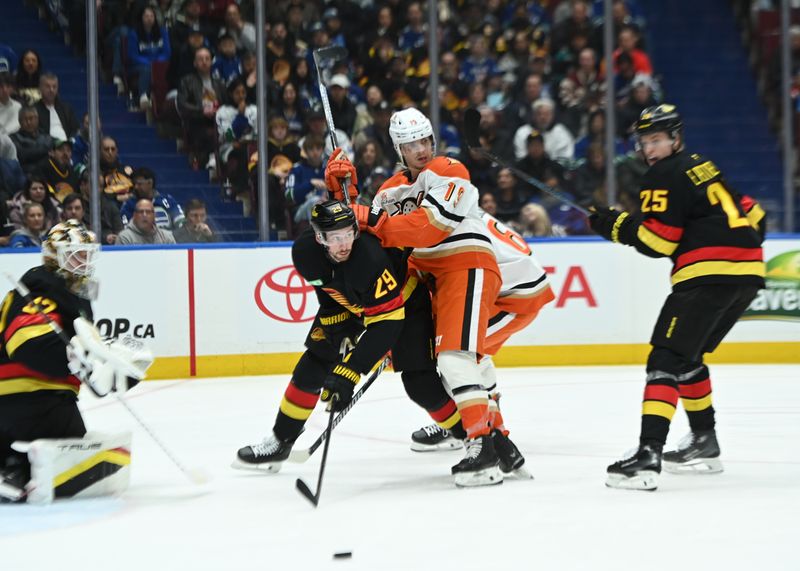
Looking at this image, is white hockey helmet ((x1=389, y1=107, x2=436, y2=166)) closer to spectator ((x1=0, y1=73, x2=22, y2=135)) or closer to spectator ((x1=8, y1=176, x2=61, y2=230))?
spectator ((x1=8, y1=176, x2=61, y2=230))

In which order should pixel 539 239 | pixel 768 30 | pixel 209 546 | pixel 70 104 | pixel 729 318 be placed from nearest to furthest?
1. pixel 209 546
2. pixel 729 318
3. pixel 70 104
4. pixel 539 239
5. pixel 768 30

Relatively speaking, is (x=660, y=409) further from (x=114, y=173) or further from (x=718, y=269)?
(x=114, y=173)

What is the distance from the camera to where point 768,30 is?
28.8ft

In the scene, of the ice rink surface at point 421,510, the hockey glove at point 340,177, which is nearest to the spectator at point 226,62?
the ice rink surface at point 421,510

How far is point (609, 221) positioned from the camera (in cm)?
401

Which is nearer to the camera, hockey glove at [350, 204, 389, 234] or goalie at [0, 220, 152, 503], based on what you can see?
goalie at [0, 220, 152, 503]

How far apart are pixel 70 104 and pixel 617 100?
3646mm

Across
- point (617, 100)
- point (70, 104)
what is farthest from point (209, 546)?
point (617, 100)

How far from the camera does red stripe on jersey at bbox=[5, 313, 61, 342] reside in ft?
12.2

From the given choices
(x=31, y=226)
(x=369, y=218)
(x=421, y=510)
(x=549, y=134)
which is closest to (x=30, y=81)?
(x=31, y=226)

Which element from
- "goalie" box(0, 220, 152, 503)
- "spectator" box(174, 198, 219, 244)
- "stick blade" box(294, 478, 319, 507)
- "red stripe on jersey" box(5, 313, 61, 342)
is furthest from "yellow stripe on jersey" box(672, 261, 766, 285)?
"spectator" box(174, 198, 219, 244)

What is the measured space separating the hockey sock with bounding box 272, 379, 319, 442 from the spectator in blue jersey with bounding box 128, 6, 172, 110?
357 cm

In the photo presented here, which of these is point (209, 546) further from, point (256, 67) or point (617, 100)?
point (617, 100)

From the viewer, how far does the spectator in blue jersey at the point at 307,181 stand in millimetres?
7520
